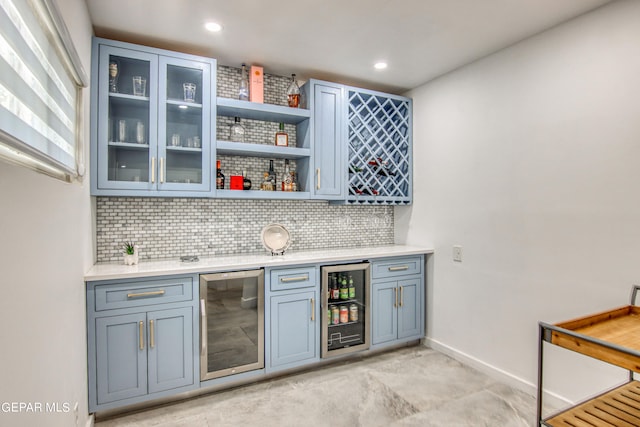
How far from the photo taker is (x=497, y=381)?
268cm

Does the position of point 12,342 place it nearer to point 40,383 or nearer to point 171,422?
point 40,383

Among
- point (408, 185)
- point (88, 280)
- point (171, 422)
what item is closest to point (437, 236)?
point (408, 185)

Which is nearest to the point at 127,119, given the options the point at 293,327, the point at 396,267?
the point at 293,327

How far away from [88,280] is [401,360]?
2.47 meters

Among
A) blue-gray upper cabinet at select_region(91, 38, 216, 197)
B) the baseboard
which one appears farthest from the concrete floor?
blue-gray upper cabinet at select_region(91, 38, 216, 197)

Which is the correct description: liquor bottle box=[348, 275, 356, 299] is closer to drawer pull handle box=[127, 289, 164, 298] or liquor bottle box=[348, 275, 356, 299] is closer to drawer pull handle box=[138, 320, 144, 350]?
drawer pull handle box=[127, 289, 164, 298]

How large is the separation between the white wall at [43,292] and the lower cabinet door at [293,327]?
1.20 m

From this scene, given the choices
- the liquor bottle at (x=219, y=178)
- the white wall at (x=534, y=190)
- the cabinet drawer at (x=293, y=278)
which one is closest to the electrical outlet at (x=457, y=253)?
the white wall at (x=534, y=190)

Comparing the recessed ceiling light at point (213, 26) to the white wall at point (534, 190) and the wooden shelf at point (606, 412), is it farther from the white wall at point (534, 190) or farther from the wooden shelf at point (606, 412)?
the wooden shelf at point (606, 412)

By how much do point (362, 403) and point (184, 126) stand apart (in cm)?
234

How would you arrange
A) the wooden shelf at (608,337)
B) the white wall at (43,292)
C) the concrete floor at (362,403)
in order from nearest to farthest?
the white wall at (43,292) → the wooden shelf at (608,337) → the concrete floor at (362,403)

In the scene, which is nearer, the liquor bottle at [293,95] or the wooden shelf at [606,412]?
the wooden shelf at [606,412]

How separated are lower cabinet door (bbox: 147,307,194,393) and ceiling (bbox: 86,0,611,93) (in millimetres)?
1890

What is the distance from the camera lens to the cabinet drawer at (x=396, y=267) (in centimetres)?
309
